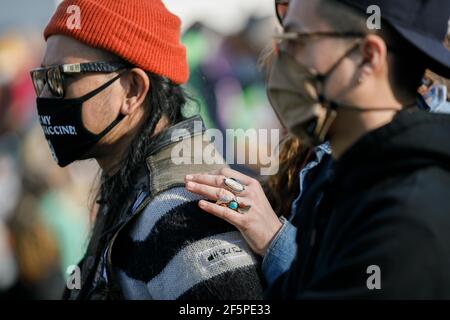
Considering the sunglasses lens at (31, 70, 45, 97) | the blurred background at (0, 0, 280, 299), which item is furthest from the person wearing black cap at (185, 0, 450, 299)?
the blurred background at (0, 0, 280, 299)

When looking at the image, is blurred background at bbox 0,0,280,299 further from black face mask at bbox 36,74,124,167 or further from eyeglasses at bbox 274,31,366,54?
eyeglasses at bbox 274,31,366,54

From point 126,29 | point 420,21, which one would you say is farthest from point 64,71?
point 420,21

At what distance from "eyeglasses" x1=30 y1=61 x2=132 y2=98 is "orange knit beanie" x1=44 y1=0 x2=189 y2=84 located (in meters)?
0.06

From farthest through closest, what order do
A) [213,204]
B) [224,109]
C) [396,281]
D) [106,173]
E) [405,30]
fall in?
[224,109] → [106,173] → [213,204] → [405,30] → [396,281]

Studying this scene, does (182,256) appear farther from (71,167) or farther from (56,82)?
(71,167)

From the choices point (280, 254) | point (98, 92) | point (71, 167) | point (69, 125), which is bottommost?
point (71, 167)

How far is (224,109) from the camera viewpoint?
194 inches

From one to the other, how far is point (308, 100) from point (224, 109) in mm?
3142

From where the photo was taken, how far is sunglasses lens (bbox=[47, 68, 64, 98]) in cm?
261

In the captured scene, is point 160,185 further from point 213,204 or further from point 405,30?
point 405,30

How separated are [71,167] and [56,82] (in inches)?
101

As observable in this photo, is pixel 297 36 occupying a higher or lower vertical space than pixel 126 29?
higher

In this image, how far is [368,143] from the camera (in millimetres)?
1610
